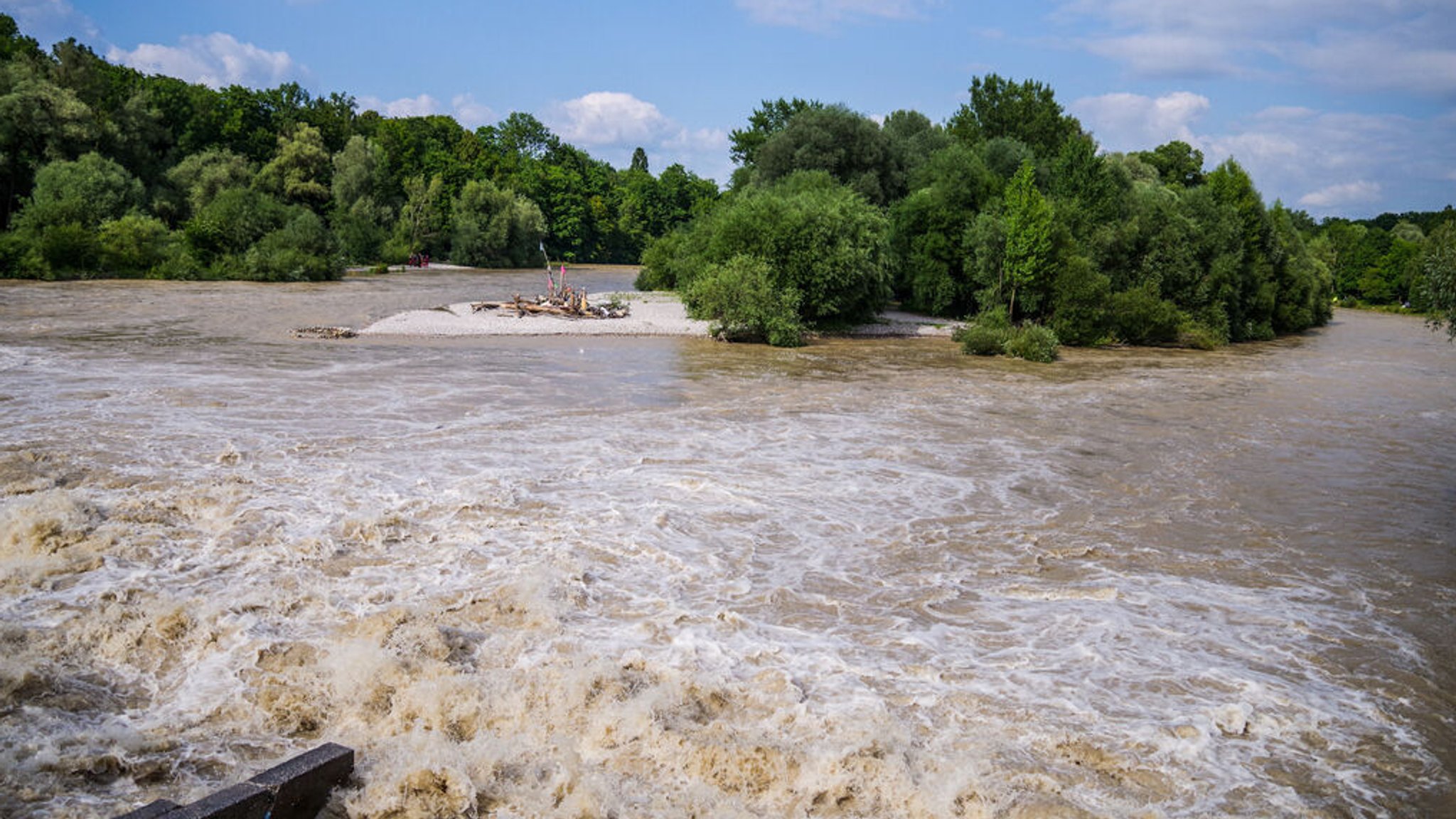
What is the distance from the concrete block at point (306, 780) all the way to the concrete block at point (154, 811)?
31 centimetres

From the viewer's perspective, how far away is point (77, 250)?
3444cm

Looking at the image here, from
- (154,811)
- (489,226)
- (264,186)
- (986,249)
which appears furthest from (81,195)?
(154,811)

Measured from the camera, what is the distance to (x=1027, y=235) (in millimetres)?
29641

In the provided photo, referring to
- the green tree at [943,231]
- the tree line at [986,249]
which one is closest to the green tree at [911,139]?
the tree line at [986,249]

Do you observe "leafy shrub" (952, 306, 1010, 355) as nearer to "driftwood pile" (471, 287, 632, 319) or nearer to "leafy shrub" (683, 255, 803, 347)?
"leafy shrub" (683, 255, 803, 347)

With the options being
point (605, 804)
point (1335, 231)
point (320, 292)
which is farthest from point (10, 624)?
point (1335, 231)

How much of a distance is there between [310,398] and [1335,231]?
87.1 metres

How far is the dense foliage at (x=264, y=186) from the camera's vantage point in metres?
37.9

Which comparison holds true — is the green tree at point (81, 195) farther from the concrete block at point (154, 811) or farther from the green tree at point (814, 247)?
the concrete block at point (154, 811)

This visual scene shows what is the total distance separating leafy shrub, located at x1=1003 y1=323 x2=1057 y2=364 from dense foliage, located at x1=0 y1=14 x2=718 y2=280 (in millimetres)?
26425

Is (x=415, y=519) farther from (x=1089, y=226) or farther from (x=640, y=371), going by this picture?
(x=1089, y=226)

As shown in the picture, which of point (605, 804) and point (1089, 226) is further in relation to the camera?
point (1089, 226)

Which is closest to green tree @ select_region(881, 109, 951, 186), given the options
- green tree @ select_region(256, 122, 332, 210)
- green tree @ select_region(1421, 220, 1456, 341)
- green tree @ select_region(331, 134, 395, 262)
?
green tree @ select_region(1421, 220, 1456, 341)

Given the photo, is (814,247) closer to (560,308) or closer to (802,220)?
(802,220)
